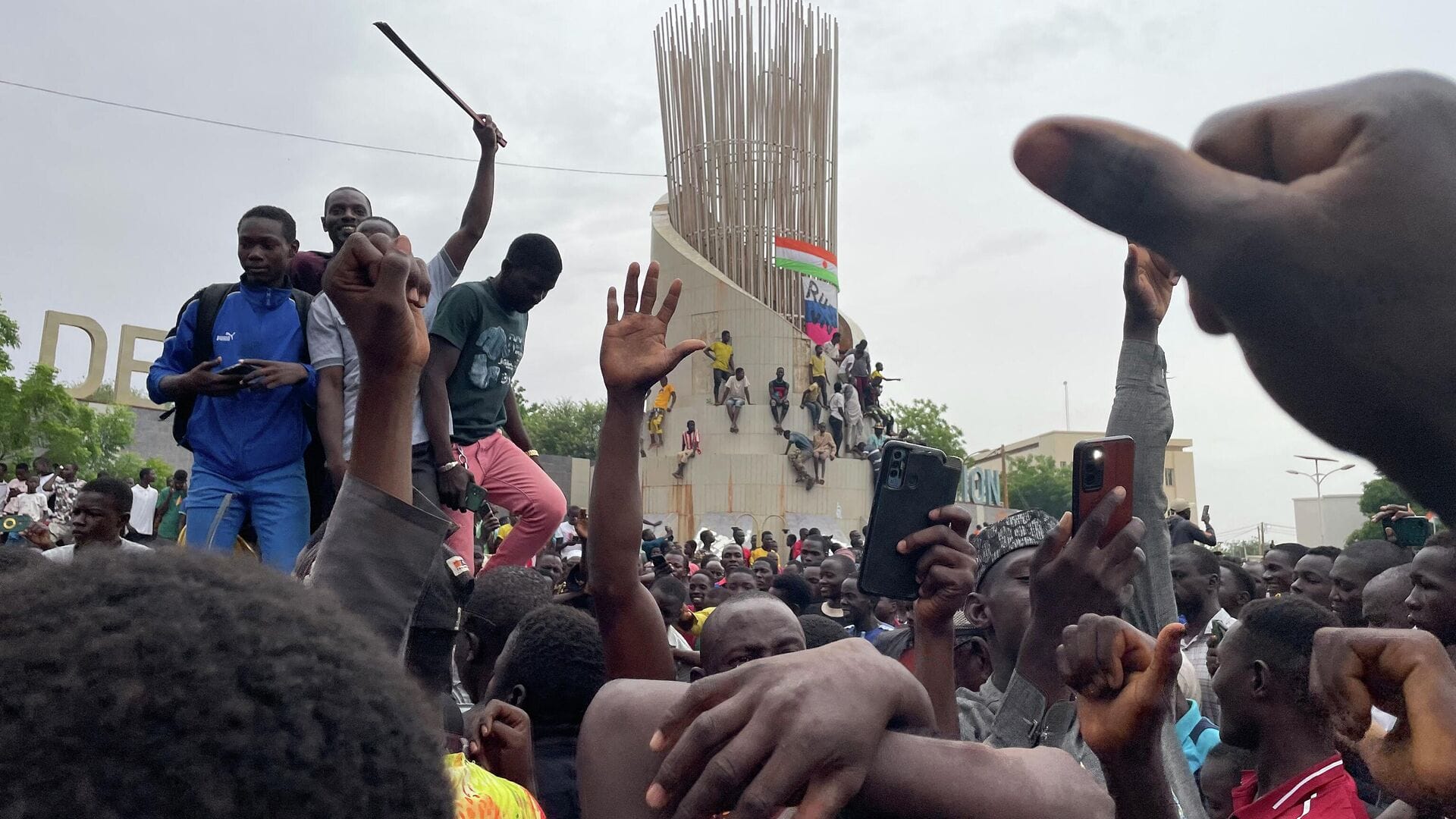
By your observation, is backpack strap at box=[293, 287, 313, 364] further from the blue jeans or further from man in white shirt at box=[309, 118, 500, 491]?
the blue jeans

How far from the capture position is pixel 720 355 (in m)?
25.8

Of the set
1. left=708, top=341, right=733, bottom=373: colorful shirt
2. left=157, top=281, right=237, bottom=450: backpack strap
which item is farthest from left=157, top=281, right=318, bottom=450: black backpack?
left=708, top=341, right=733, bottom=373: colorful shirt

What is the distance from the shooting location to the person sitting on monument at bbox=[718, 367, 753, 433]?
25.9 m

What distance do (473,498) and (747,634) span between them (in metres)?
1.48

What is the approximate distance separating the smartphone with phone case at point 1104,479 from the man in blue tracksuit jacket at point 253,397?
2463 millimetres

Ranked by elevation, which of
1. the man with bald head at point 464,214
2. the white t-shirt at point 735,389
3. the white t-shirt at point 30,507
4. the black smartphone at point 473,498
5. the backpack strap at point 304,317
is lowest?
the white t-shirt at point 30,507

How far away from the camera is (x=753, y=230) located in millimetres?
27953

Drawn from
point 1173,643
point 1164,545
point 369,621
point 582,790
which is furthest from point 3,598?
point 1164,545

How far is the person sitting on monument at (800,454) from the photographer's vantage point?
2580 centimetres

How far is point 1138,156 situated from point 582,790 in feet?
2.65

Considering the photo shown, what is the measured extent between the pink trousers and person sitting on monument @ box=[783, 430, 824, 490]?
68.3 ft

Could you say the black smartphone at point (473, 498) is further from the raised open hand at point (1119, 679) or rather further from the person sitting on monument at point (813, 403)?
the person sitting on monument at point (813, 403)

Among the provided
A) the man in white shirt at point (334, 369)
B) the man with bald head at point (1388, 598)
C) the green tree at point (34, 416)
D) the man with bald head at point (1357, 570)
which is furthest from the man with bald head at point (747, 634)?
the green tree at point (34, 416)

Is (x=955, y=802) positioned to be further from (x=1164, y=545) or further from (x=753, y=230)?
(x=753, y=230)
